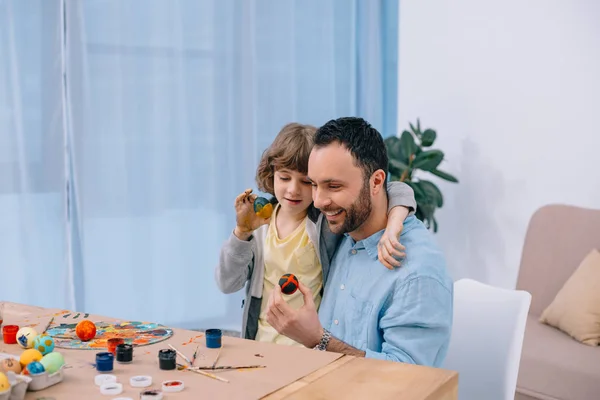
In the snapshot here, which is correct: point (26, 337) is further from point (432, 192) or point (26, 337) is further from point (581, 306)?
point (432, 192)

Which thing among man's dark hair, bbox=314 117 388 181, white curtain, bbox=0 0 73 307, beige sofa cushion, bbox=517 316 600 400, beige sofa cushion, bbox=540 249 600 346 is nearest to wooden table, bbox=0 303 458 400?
man's dark hair, bbox=314 117 388 181

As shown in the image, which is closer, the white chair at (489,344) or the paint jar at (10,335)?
the paint jar at (10,335)

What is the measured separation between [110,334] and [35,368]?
0.34 meters

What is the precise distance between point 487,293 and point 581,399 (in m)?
1.02

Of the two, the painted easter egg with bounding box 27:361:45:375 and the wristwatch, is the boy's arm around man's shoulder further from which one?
the painted easter egg with bounding box 27:361:45:375

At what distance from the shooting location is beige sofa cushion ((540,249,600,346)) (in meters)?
2.86

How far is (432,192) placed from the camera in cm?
390

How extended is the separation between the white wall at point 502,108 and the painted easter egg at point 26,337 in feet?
8.49

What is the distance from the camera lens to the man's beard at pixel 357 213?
1737 mm

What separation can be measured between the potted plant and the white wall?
1.00 feet

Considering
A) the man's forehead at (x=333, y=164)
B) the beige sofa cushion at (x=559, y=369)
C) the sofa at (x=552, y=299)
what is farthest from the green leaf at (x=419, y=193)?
the man's forehead at (x=333, y=164)

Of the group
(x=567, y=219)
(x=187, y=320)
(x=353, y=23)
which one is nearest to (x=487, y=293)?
(x=567, y=219)

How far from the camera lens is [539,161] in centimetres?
377

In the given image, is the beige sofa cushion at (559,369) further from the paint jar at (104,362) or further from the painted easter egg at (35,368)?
the painted easter egg at (35,368)
